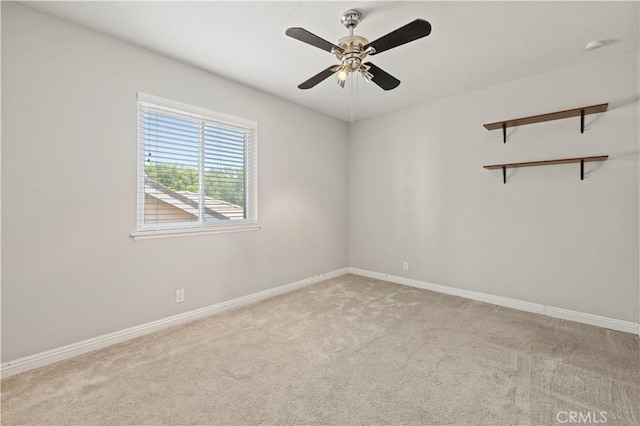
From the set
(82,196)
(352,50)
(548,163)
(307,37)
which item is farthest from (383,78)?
(82,196)

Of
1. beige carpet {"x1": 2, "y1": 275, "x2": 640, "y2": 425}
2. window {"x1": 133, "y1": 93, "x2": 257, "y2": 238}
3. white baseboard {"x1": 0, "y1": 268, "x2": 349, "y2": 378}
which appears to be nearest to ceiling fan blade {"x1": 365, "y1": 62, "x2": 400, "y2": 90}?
window {"x1": 133, "y1": 93, "x2": 257, "y2": 238}

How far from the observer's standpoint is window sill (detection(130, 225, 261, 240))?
2682 millimetres

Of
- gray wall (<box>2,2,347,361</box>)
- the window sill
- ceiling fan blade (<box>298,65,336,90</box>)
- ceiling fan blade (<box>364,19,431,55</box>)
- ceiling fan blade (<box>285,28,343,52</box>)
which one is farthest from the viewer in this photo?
the window sill

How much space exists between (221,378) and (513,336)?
247cm

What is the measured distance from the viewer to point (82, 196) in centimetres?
237

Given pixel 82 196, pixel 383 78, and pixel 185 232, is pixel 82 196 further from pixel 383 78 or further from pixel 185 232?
pixel 383 78

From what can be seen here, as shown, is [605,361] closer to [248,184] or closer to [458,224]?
[458,224]

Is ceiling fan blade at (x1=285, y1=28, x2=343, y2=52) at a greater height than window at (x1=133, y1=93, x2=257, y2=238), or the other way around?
ceiling fan blade at (x1=285, y1=28, x2=343, y2=52)

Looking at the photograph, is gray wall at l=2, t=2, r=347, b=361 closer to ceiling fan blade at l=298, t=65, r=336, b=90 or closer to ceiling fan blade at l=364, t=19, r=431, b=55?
ceiling fan blade at l=298, t=65, r=336, b=90

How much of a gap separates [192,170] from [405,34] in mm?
2315

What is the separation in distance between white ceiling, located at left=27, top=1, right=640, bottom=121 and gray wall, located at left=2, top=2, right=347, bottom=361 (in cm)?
22

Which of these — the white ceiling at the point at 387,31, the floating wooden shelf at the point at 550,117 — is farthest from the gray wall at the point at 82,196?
the floating wooden shelf at the point at 550,117

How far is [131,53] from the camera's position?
2.61m

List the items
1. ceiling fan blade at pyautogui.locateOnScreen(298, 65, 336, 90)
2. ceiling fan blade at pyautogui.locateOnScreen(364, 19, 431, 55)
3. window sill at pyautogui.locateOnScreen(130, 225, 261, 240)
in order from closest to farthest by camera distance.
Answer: ceiling fan blade at pyautogui.locateOnScreen(364, 19, 431, 55), ceiling fan blade at pyautogui.locateOnScreen(298, 65, 336, 90), window sill at pyautogui.locateOnScreen(130, 225, 261, 240)
